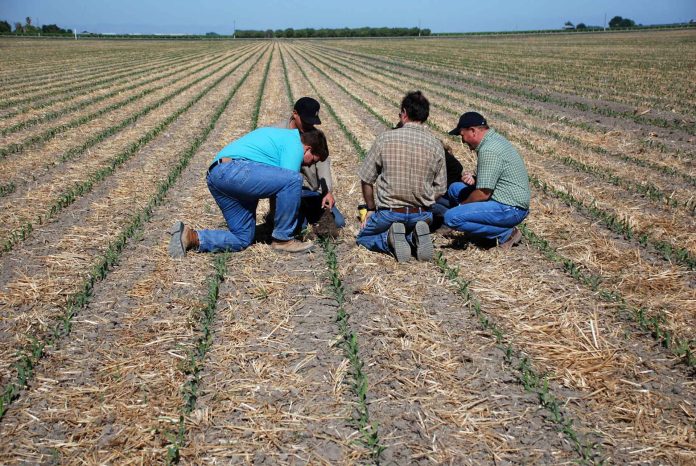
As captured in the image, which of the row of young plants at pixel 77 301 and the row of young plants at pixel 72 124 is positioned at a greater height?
the row of young plants at pixel 72 124

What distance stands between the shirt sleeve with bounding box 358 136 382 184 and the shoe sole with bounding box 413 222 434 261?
0.67 meters

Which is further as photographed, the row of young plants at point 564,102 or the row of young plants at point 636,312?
the row of young plants at point 564,102

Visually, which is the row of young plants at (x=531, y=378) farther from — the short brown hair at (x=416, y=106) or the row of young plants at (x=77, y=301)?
the row of young plants at (x=77, y=301)

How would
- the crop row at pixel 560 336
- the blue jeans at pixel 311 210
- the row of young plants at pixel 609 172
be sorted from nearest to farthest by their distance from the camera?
the crop row at pixel 560 336 → the blue jeans at pixel 311 210 → the row of young plants at pixel 609 172

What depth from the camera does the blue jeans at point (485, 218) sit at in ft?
17.4

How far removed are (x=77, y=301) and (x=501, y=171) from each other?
418 cm

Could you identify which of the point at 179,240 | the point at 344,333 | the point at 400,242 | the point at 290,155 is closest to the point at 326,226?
the point at 400,242

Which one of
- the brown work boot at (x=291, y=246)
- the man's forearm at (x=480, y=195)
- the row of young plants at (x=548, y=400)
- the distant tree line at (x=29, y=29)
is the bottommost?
the row of young plants at (x=548, y=400)

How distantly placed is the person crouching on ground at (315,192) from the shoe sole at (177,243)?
101cm

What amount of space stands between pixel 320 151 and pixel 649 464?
12.2 feet

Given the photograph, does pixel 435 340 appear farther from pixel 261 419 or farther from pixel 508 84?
pixel 508 84

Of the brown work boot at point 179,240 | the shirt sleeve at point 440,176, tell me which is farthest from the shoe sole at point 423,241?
the brown work boot at point 179,240

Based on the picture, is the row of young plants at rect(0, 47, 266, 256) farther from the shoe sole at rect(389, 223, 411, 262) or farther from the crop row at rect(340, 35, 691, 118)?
the crop row at rect(340, 35, 691, 118)

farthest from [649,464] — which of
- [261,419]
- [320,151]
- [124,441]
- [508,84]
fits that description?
[508,84]
